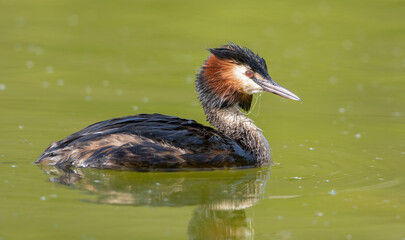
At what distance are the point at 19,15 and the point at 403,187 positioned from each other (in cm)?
1191

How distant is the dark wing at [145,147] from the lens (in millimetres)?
8562

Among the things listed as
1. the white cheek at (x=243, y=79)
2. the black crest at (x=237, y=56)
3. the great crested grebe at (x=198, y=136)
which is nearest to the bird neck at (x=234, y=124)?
the great crested grebe at (x=198, y=136)

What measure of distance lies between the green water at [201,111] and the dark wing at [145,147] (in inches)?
6.4

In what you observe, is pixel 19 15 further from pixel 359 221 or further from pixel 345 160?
pixel 359 221

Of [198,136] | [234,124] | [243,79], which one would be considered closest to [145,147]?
[198,136]

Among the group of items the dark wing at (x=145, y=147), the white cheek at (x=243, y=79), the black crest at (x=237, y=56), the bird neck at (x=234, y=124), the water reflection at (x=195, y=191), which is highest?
the black crest at (x=237, y=56)

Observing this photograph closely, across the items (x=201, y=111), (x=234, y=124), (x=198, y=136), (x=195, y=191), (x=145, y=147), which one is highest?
(x=201, y=111)

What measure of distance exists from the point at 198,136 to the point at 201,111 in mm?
2985

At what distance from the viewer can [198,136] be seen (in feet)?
29.2

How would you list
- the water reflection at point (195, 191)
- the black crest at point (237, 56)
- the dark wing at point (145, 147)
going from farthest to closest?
the black crest at point (237, 56), the dark wing at point (145, 147), the water reflection at point (195, 191)

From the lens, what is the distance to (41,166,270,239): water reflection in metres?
7.14

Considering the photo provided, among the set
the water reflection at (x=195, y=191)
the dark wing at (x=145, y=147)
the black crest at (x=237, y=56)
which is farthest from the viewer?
the black crest at (x=237, y=56)

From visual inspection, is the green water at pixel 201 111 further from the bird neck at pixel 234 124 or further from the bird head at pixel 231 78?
the bird head at pixel 231 78

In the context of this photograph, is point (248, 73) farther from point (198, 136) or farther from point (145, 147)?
point (145, 147)
